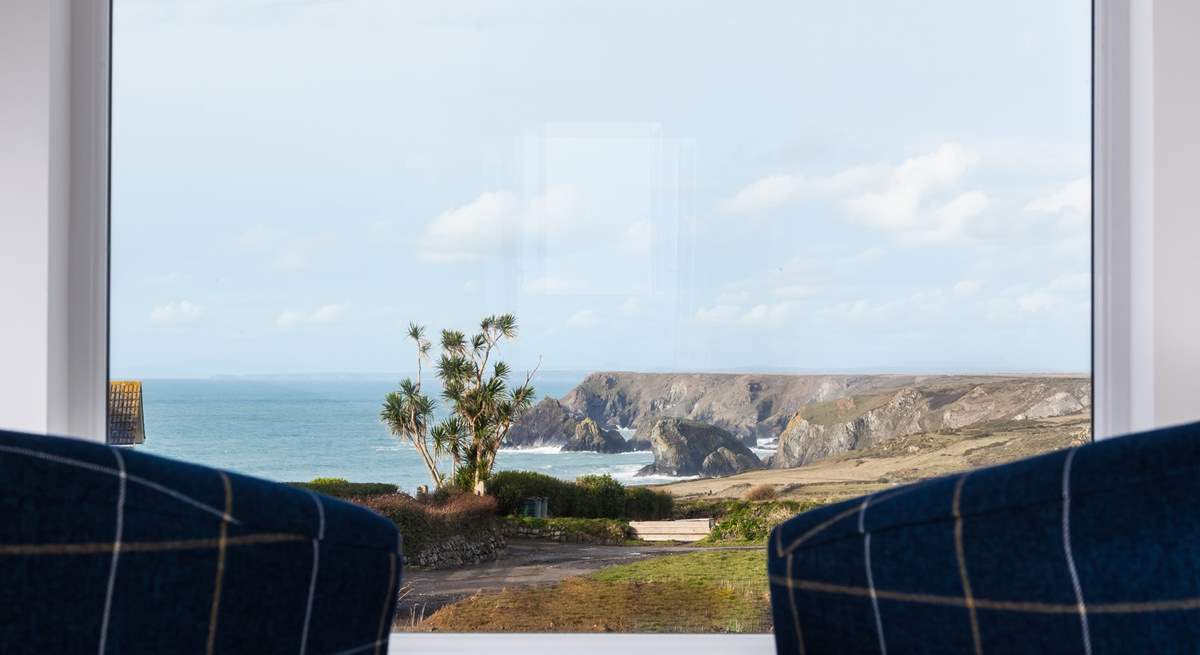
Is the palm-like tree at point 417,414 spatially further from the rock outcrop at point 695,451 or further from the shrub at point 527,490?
the rock outcrop at point 695,451

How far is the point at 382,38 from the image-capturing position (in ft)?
6.73

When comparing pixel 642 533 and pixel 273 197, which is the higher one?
pixel 273 197

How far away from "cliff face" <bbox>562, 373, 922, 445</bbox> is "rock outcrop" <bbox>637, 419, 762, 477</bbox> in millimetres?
18

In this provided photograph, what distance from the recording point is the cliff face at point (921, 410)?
1.97 meters

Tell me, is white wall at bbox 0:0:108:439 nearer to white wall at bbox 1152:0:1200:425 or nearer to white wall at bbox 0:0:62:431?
white wall at bbox 0:0:62:431

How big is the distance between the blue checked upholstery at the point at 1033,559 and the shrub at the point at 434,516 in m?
1.19

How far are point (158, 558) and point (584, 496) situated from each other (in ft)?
4.15

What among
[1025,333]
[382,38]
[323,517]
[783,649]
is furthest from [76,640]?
[1025,333]

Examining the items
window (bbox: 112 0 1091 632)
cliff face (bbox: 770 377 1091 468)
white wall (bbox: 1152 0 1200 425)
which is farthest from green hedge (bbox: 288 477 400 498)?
white wall (bbox: 1152 0 1200 425)

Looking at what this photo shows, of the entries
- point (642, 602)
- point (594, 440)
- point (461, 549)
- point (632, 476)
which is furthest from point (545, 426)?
point (642, 602)

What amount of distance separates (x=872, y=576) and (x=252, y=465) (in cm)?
153

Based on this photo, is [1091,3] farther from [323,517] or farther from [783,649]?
[323,517]

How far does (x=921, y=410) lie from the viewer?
1979 mm

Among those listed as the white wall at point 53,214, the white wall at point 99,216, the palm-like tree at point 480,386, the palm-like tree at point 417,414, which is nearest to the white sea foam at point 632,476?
the palm-like tree at point 480,386
